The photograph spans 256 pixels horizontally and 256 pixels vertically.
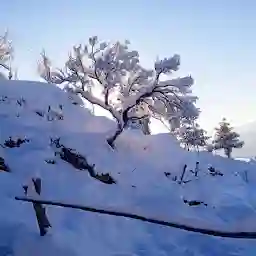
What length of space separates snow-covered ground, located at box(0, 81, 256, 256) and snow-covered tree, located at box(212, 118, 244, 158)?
58.1 ft

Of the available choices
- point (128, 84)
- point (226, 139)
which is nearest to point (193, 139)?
Answer: point (226, 139)

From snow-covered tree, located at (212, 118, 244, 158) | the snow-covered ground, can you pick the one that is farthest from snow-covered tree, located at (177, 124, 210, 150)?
the snow-covered ground

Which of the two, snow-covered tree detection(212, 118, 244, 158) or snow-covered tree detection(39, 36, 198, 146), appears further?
snow-covered tree detection(212, 118, 244, 158)

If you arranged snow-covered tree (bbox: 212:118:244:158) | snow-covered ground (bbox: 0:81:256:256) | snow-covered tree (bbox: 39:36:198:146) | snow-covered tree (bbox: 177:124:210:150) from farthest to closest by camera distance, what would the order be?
snow-covered tree (bbox: 212:118:244:158)
snow-covered tree (bbox: 177:124:210:150)
snow-covered tree (bbox: 39:36:198:146)
snow-covered ground (bbox: 0:81:256:256)

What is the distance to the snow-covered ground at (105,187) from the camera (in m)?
8.89

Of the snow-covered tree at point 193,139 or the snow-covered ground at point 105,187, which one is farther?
the snow-covered tree at point 193,139

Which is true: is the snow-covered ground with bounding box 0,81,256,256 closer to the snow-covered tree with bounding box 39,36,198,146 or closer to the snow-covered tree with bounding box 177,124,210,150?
the snow-covered tree with bounding box 39,36,198,146

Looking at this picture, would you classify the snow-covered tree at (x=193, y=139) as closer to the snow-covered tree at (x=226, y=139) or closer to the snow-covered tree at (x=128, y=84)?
the snow-covered tree at (x=226, y=139)

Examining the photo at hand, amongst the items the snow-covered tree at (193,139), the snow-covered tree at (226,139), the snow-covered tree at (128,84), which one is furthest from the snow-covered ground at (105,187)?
the snow-covered tree at (226,139)

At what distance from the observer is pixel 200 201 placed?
14539 mm

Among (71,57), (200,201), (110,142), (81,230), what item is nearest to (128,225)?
(81,230)

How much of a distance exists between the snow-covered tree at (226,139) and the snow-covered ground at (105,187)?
17.7 meters

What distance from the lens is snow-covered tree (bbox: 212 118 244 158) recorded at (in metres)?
38.9

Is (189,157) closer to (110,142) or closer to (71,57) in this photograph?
(110,142)
